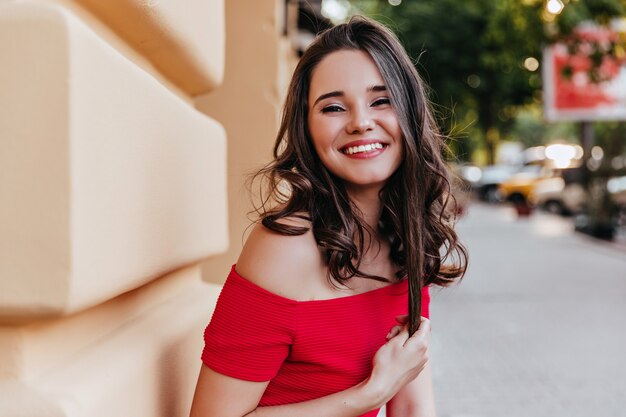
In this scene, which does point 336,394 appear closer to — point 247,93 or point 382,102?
point 382,102

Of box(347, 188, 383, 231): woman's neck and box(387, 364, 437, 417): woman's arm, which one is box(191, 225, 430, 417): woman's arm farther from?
box(387, 364, 437, 417): woman's arm

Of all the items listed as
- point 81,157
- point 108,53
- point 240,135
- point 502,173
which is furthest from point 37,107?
point 502,173

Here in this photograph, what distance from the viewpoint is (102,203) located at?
1221mm

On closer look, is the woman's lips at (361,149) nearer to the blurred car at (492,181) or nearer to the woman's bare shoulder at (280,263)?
the woman's bare shoulder at (280,263)

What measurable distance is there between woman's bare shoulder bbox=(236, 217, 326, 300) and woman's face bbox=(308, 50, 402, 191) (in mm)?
235

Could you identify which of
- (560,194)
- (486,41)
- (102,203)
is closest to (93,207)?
(102,203)

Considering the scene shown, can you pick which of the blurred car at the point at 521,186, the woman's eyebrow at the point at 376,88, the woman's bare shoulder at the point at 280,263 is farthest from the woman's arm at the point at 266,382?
the blurred car at the point at 521,186

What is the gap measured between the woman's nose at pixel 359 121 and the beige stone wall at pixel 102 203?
0.41m

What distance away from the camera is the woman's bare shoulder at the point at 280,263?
1505mm

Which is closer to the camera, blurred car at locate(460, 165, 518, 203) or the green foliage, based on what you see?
the green foliage

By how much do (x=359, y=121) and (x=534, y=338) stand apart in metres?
6.16

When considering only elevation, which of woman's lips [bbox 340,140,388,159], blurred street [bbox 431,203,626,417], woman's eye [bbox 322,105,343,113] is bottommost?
blurred street [bbox 431,203,626,417]

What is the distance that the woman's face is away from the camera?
1.71 m

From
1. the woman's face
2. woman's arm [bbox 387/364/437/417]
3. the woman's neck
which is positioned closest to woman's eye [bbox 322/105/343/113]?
the woman's face
